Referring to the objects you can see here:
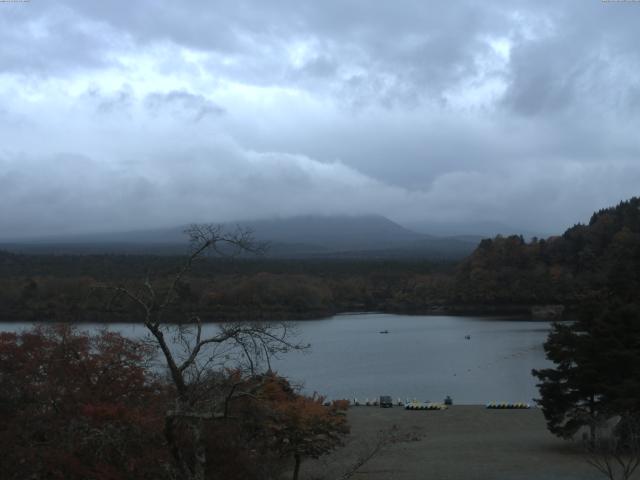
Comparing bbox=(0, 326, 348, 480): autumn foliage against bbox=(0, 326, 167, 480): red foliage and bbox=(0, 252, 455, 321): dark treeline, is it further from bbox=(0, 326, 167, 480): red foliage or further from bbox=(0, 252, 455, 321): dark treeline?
bbox=(0, 252, 455, 321): dark treeline

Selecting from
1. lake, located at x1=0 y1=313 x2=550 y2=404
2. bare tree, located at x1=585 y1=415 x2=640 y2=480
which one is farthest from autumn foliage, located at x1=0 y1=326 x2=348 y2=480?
lake, located at x1=0 y1=313 x2=550 y2=404

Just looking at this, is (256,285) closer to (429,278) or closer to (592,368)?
(429,278)

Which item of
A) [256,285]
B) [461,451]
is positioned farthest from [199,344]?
[256,285]

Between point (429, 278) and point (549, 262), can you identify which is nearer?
point (549, 262)

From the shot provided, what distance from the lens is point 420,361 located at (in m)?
42.0

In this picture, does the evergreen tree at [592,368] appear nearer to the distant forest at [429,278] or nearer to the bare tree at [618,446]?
the bare tree at [618,446]

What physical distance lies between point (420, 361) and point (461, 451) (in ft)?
79.9

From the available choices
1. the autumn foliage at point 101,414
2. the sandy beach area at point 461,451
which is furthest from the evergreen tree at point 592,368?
the autumn foliage at point 101,414

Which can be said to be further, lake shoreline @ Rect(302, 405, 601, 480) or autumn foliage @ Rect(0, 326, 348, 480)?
lake shoreline @ Rect(302, 405, 601, 480)

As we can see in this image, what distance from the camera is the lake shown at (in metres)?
31.2

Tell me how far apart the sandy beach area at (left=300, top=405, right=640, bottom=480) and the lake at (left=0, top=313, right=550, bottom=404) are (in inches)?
115

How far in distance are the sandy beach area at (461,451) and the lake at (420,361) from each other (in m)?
2.93

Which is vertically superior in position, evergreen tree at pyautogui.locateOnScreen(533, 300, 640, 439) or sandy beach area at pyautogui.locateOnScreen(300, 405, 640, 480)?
evergreen tree at pyautogui.locateOnScreen(533, 300, 640, 439)

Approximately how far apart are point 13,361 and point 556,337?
1234cm
